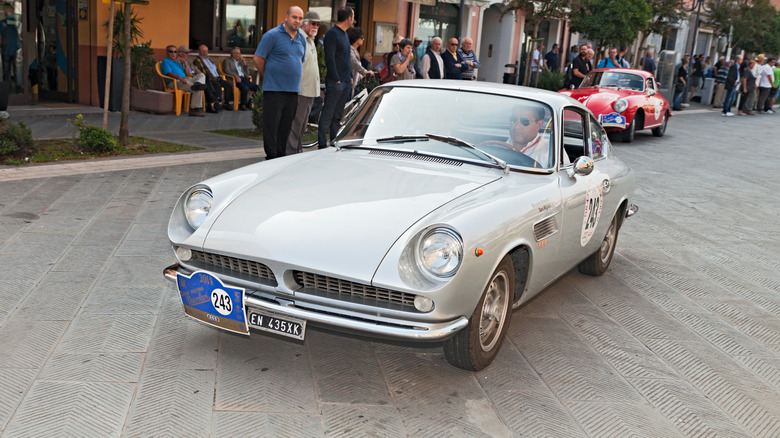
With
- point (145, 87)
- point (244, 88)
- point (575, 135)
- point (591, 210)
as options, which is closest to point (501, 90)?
point (575, 135)

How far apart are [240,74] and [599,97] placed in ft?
24.9

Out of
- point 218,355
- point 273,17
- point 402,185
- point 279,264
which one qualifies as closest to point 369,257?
point 279,264

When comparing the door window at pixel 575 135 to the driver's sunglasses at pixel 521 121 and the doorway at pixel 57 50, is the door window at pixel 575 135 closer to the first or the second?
the driver's sunglasses at pixel 521 121

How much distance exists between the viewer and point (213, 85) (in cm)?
1556

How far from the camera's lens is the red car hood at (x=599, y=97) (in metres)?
14.7

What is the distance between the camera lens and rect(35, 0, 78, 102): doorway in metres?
15.0

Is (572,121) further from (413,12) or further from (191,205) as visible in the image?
(413,12)

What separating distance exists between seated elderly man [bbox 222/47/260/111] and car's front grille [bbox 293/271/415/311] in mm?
13416

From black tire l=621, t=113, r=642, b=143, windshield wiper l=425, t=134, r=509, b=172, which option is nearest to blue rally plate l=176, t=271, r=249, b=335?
windshield wiper l=425, t=134, r=509, b=172

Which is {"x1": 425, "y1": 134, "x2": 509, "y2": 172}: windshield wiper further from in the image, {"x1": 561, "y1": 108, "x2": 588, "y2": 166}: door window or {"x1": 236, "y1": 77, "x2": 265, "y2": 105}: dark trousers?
{"x1": 236, "y1": 77, "x2": 265, "y2": 105}: dark trousers

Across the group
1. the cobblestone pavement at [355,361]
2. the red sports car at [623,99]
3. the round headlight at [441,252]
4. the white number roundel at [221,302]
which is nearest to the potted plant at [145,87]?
the red sports car at [623,99]

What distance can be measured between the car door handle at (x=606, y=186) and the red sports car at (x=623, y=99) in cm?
939

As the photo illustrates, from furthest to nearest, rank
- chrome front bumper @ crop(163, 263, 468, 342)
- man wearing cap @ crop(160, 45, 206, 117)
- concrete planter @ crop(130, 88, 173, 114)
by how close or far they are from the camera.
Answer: man wearing cap @ crop(160, 45, 206, 117), concrete planter @ crop(130, 88, 173, 114), chrome front bumper @ crop(163, 263, 468, 342)

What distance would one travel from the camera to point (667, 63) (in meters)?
28.4
